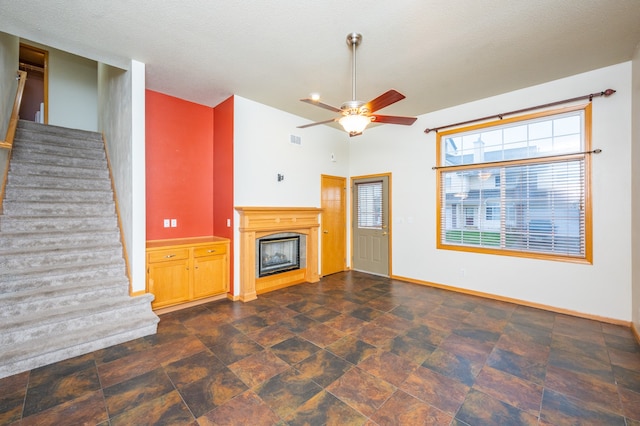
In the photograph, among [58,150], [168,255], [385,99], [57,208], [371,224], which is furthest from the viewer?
[371,224]

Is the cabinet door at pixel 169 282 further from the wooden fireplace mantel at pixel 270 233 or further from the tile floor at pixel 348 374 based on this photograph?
the wooden fireplace mantel at pixel 270 233

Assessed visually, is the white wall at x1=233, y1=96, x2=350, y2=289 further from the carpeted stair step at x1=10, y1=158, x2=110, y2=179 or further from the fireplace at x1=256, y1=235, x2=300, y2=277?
the carpeted stair step at x1=10, y1=158, x2=110, y2=179

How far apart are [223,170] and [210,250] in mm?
1356

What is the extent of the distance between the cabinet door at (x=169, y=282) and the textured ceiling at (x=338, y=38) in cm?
264

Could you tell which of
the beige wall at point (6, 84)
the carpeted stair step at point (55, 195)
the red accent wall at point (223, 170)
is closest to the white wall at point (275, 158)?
the red accent wall at point (223, 170)

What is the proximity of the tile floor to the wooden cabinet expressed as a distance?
0.34 metres

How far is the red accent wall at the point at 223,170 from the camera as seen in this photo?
4.28 metres

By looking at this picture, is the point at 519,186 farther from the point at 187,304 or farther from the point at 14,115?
the point at 14,115

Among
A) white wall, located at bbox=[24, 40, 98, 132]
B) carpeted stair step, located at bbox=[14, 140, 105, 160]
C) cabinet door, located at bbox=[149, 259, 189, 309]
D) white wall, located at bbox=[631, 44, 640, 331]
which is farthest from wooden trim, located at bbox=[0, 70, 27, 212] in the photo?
white wall, located at bbox=[631, 44, 640, 331]

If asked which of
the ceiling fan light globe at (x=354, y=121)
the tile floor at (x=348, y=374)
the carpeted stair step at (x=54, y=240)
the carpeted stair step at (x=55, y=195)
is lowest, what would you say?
the tile floor at (x=348, y=374)

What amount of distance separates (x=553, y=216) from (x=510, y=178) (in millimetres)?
769

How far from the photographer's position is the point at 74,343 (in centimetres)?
255

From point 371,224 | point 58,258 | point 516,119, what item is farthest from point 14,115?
point 516,119

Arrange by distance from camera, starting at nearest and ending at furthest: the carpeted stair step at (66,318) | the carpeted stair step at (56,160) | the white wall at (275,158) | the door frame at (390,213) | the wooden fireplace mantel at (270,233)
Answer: the carpeted stair step at (66,318)
the carpeted stair step at (56,160)
the wooden fireplace mantel at (270,233)
the white wall at (275,158)
the door frame at (390,213)
